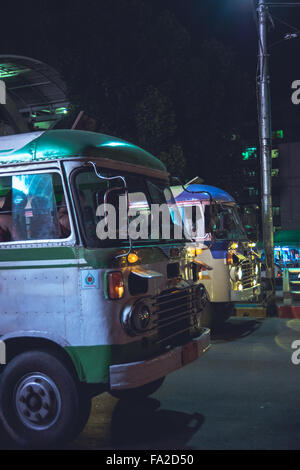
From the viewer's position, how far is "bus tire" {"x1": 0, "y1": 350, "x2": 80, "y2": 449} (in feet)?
14.9

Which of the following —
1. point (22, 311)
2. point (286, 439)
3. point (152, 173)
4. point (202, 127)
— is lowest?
point (286, 439)

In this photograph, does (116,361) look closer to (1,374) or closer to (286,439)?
(1,374)

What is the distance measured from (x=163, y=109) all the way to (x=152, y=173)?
14427 mm

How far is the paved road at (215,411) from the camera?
4820mm

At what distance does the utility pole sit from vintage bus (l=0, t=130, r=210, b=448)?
871cm

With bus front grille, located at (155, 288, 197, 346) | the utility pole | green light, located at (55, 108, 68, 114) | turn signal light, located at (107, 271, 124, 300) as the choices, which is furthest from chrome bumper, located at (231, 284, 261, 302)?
green light, located at (55, 108, 68, 114)

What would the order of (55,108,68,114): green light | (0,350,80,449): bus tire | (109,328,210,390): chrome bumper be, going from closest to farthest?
(109,328,210,390): chrome bumper
(0,350,80,449): bus tire
(55,108,68,114): green light

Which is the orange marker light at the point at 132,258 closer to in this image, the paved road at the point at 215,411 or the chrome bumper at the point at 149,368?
the chrome bumper at the point at 149,368

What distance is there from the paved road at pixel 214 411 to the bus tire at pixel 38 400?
0.28 meters

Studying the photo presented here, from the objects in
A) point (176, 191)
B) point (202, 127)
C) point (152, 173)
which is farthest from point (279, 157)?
point (152, 173)

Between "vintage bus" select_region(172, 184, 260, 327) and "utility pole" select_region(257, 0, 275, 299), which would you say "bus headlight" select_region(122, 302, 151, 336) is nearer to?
"vintage bus" select_region(172, 184, 260, 327)

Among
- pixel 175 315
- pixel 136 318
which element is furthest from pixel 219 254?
pixel 136 318

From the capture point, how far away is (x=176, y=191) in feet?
34.3

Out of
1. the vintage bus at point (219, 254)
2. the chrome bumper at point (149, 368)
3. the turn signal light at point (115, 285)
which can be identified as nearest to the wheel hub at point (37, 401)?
the chrome bumper at point (149, 368)
